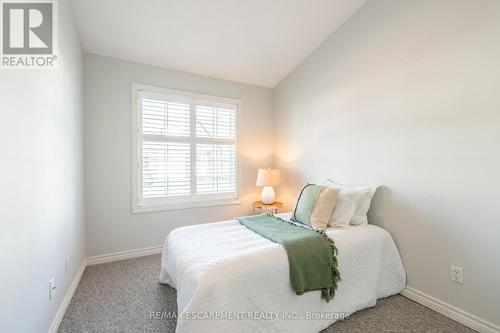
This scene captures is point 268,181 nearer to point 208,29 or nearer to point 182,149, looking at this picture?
point 182,149

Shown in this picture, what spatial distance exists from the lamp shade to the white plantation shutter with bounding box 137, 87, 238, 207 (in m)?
0.41

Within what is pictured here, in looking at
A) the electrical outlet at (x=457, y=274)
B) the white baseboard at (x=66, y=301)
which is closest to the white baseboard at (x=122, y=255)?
the white baseboard at (x=66, y=301)

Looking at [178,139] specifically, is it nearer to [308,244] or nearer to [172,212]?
[172,212]

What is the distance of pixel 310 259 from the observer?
1.76 metres

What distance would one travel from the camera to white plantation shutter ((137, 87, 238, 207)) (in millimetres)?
3135

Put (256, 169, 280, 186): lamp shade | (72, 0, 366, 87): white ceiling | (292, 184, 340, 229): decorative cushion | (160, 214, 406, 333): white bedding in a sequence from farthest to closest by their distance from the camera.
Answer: (256, 169, 280, 186): lamp shade
(72, 0, 366, 87): white ceiling
(292, 184, 340, 229): decorative cushion
(160, 214, 406, 333): white bedding

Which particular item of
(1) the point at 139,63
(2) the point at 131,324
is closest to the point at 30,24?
(1) the point at 139,63

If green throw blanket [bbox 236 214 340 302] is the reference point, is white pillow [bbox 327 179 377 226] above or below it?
above

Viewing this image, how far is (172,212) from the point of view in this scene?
10.8 feet

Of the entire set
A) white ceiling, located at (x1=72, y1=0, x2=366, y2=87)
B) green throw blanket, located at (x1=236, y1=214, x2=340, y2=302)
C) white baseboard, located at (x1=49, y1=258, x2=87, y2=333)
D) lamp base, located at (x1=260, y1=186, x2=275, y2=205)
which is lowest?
white baseboard, located at (x1=49, y1=258, x2=87, y2=333)

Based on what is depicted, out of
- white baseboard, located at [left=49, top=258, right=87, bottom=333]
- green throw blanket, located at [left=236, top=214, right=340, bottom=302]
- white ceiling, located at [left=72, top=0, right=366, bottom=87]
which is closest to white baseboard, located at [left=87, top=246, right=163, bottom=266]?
white baseboard, located at [left=49, top=258, right=87, bottom=333]

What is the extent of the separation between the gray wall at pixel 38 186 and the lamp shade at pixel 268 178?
2.30 meters

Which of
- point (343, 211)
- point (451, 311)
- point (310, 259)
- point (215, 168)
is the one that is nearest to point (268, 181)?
point (215, 168)

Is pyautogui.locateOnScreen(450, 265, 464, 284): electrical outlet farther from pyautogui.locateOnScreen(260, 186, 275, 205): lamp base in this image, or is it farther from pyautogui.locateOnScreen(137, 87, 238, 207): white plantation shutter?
pyautogui.locateOnScreen(137, 87, 238, 207): white plantation shutter
